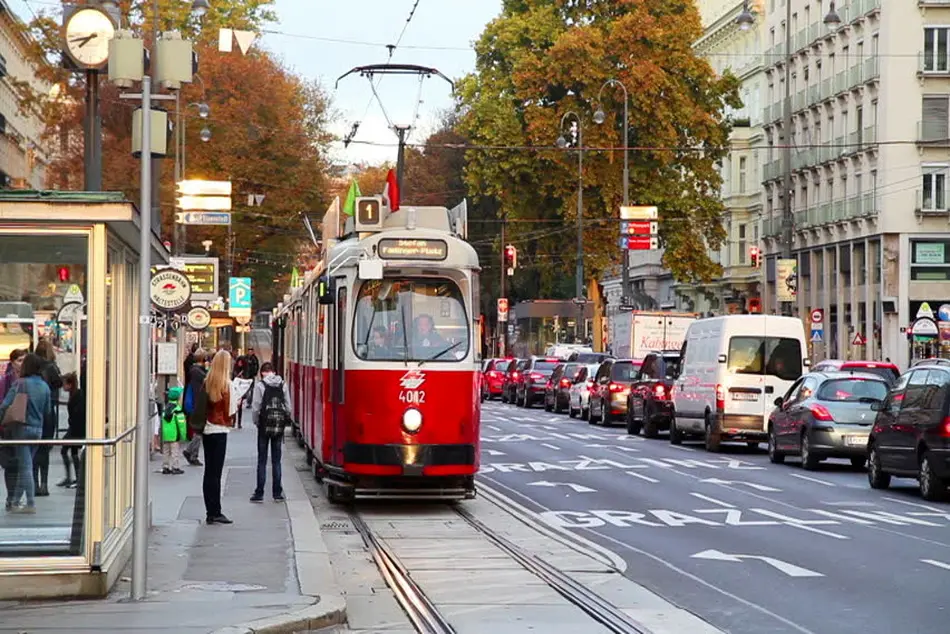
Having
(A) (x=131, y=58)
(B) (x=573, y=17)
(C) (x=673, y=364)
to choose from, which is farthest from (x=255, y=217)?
(A) (x=131, y=58)

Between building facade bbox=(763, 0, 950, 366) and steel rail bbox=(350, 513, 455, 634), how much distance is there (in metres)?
47.4

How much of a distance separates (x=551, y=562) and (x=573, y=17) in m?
53.7

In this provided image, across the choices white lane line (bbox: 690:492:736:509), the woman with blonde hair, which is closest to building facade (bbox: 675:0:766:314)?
white lane line (bbox: 690:492:736:509)

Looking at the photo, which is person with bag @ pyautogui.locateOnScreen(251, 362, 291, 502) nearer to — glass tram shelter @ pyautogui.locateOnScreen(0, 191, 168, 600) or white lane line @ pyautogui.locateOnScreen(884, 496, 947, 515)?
white lane line @ pyautogui.locateOnScreen(884, 496, 947, 515)

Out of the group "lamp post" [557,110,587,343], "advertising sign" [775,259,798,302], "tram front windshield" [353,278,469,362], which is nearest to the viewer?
"tram front windshield" [353,278,469,362]

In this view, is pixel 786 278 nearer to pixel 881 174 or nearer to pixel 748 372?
pixel 748 372

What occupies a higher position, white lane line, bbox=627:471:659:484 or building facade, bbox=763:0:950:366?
building facade, bbox=763:0:950:366

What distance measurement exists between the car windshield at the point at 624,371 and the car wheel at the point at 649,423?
4.79 meters

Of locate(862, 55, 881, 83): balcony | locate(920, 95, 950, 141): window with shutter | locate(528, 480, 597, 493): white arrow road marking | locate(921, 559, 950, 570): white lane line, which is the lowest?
locate(528, 480, 597, 493): white arrow road marking

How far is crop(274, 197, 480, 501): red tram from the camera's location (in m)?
21.0

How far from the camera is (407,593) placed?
14078 mm

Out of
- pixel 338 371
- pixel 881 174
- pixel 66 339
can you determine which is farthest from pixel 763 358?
pixel 881 174

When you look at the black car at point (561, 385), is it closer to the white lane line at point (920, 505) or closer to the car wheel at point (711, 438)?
the car wheel at point (711, 438)

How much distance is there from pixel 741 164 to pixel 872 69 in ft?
73.6
